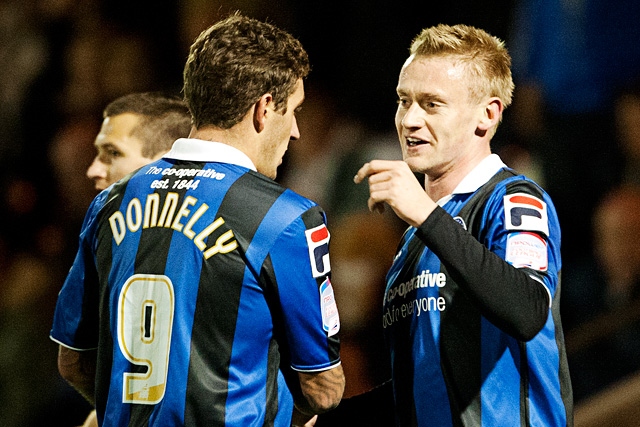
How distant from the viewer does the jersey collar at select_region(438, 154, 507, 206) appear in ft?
6.82

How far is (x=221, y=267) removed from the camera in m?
1.75

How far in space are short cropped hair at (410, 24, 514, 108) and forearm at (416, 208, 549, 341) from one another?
55 cm

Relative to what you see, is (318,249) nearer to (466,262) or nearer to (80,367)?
(466,262)

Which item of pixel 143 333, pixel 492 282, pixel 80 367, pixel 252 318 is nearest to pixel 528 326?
pixel 492 282

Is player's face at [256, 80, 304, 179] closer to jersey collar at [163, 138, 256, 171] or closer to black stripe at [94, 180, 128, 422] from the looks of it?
jersey collar at [163, 138, 256, 171]

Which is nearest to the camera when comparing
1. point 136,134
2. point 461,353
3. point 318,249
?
point 318,249

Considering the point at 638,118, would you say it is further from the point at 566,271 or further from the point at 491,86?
the point at 491,86

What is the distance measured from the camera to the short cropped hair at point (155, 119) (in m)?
2.71

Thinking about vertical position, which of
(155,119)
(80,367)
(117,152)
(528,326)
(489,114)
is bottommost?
(80,367)

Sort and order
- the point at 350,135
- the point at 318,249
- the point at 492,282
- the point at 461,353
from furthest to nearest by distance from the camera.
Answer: the point at 350,135 → the point at 461,353 → the point at 318,249 → the point at 492,282

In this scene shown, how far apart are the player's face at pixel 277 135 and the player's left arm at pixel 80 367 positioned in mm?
655

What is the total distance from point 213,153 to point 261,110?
150mm

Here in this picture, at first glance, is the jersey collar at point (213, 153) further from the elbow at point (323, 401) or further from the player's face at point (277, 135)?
the elbow at point (323, 401)

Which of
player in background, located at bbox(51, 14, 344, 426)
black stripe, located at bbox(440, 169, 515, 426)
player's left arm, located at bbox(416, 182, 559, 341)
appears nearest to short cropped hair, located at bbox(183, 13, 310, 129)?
player in background, located at bbox(51, 14, 344, 426)
